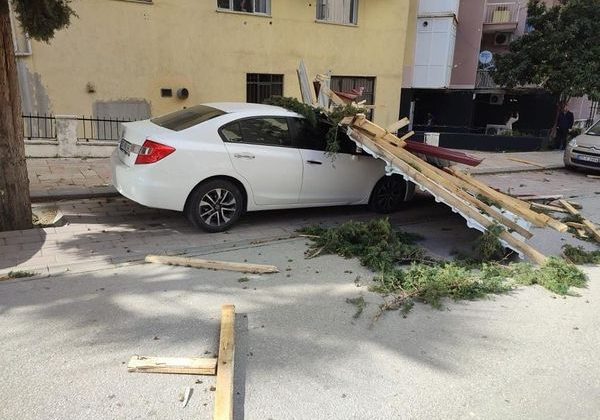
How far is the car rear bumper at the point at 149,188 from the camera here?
5855 mm

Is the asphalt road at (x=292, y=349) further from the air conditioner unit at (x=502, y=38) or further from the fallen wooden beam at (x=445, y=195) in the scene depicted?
the air conditioner unit at (x=502, y=38)

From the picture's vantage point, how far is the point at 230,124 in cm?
629

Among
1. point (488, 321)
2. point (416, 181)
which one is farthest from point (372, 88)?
point (488, 321)

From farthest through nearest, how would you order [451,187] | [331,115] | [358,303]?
[331,115]
[451,187]
[358,303]

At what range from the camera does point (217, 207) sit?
249 inches

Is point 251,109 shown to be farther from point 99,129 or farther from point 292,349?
point 99,129

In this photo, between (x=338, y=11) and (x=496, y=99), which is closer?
(x=338, y=11)

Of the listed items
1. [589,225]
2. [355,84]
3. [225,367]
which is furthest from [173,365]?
[355,84]

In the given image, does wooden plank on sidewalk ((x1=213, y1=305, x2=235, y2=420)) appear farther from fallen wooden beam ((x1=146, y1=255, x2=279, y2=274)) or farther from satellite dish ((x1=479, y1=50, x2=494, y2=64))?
satellite dish ((x1=479, y1=50, x2=494, y2=64))

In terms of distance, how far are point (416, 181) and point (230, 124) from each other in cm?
241

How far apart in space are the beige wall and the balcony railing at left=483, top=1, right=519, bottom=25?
9771 mm

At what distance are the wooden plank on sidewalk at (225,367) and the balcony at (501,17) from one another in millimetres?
25493

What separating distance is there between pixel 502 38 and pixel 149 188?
26.1 meters

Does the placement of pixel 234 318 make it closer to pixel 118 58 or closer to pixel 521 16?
pixel 118 58
